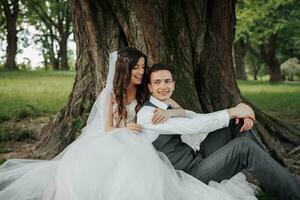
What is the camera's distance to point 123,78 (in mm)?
4461

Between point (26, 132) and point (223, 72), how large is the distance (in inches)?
134

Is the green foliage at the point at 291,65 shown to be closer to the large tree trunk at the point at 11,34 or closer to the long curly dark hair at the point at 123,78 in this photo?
the large tree trunk at the point at 11,34

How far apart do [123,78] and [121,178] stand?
1139 millimetres

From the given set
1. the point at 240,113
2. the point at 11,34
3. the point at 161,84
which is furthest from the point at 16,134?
the point at 11,34

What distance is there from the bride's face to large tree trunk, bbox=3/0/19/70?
90.9 ft

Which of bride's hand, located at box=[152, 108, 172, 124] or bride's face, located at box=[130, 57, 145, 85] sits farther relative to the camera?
bride's face, located at box=[130, 57, 145, 85]

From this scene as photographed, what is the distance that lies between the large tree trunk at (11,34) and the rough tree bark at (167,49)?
25.5m

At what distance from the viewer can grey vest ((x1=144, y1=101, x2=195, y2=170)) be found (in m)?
4.04

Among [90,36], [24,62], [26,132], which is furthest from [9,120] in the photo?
[24,62]

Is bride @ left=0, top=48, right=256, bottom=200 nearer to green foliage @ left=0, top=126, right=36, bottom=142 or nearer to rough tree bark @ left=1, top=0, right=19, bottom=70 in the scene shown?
green foliage @ left=0, top=126, right=36, bottom=142

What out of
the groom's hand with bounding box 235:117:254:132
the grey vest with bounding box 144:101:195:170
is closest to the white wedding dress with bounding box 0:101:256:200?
the grey vest with bounding box 144:101:195:170

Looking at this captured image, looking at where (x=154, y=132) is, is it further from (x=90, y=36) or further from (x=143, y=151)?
(x=90, y=36)

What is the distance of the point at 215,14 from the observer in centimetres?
639

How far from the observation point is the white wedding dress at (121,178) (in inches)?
144
